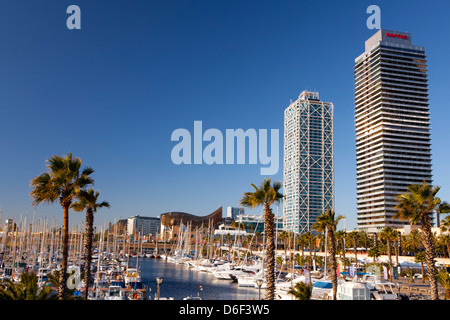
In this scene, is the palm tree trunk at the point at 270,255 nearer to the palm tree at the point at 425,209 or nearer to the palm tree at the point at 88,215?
the palm tree at the point at 425,209

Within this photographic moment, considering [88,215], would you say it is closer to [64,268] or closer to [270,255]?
[64,268]

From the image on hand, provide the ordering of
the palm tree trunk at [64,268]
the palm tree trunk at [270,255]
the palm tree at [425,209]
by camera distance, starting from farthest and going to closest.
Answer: the palm tree at [425,209] < the palm tree trunk at [270,255] < the palm tree trunk at [64,268]

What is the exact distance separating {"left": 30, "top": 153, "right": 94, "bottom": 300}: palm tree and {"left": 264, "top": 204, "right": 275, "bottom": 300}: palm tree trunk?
526 inches

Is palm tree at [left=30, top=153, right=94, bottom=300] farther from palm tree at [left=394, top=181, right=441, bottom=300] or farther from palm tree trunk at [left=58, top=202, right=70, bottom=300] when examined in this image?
palm tree at [left=394, top=181, right=441, bottom=300]

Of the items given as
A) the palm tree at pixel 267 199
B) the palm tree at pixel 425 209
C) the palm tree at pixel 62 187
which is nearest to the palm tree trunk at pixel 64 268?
the palm tree at pixel 62 187

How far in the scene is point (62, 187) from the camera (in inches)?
880

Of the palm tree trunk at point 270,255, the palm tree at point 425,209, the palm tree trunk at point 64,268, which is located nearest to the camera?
the palm tree trunk at point 64,268

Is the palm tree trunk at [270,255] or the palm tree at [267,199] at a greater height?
the palm tree at [267,199]

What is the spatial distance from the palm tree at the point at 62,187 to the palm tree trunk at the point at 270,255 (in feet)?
43.8

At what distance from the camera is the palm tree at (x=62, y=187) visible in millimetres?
21938

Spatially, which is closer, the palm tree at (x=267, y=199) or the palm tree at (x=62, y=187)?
the palm tree at (x=62, y=187)

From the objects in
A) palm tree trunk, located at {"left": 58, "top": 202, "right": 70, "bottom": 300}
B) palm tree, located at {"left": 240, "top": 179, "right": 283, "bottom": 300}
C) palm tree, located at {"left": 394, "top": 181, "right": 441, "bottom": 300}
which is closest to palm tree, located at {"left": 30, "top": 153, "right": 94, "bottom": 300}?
palm tree trunk, located at {"left": 58, "top": 202, "right": 70, "bottom": 300}
